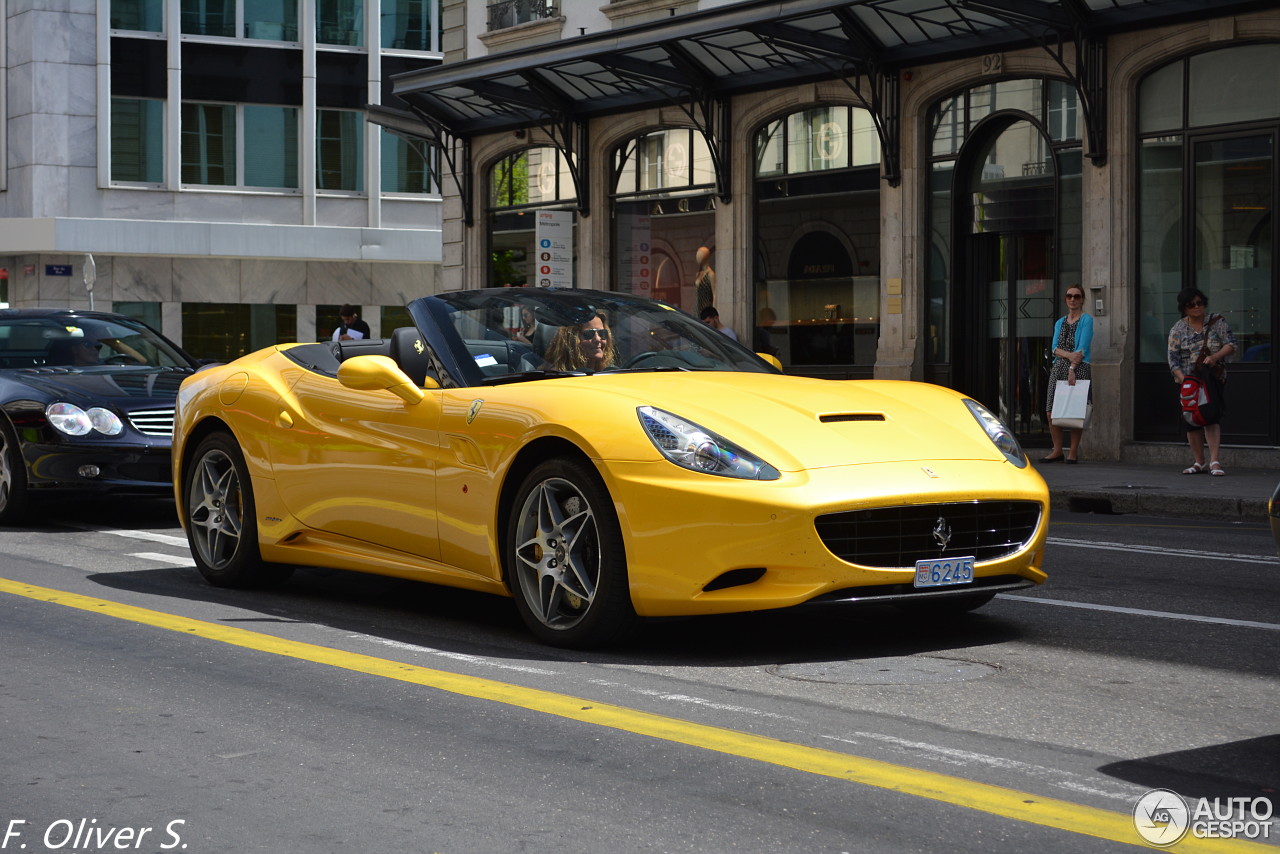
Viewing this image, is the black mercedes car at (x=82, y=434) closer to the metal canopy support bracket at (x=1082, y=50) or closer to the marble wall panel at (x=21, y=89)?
the metal canopy support bracket at (x=1082, y=50)

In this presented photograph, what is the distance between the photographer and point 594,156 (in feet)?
83.4

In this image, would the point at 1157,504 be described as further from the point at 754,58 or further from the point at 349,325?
the point at 349,325

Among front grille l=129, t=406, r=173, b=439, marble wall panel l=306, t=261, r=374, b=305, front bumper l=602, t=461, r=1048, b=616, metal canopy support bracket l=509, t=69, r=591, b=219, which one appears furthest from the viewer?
marble wall panel l=306, t=261, r=374, b=305

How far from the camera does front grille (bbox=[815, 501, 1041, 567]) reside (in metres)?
5.79

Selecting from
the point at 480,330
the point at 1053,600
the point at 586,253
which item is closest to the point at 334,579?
the point at 480,330

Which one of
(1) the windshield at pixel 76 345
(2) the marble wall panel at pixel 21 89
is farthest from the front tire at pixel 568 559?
(2) the marble wall panel at pixel 21 89

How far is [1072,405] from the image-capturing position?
17297 mm

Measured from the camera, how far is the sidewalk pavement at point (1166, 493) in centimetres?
1312

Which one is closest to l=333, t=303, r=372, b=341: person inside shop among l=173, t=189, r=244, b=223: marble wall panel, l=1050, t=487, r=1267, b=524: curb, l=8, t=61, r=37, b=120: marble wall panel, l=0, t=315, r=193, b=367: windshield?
l=0, t=315, r=193, b=367: windshield

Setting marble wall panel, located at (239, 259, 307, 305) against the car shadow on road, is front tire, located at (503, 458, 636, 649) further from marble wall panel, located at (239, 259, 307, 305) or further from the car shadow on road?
marble wall panel, located at (239, 259, 307, 305)

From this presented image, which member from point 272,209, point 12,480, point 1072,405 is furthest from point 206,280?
point 12,480

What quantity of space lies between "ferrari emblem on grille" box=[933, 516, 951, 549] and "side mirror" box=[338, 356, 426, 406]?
2.15 meters

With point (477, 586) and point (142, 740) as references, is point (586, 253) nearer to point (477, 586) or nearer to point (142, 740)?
point (477, 586)

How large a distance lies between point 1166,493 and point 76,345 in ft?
27.6
